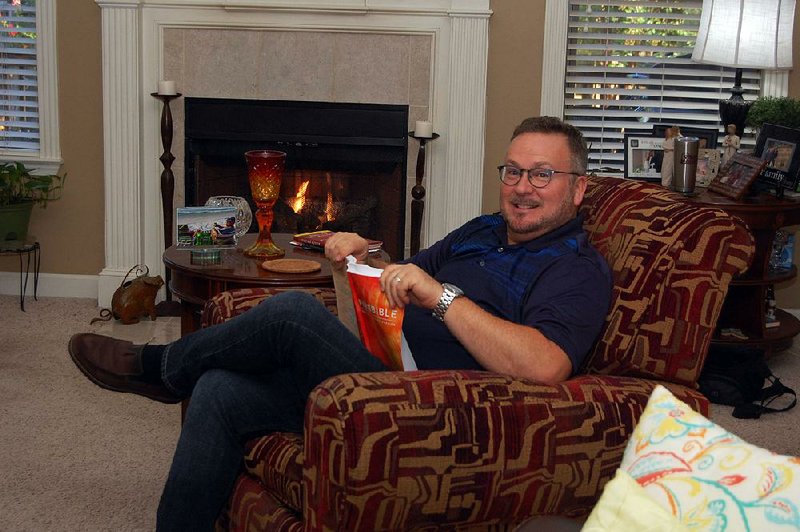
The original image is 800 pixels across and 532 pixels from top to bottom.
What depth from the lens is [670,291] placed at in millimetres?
2104

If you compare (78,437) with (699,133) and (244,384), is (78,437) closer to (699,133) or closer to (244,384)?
(244,384)

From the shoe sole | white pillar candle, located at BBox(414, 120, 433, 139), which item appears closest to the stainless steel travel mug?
white pillar candle, located at BBox(414, 120, 433, 139)

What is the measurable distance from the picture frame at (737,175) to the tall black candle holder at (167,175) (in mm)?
2256

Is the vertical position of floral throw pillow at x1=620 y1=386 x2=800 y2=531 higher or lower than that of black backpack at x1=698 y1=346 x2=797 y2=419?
higher

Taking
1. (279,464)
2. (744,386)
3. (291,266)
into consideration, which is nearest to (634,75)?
(744,386)

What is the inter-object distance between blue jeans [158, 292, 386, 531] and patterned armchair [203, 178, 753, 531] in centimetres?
6

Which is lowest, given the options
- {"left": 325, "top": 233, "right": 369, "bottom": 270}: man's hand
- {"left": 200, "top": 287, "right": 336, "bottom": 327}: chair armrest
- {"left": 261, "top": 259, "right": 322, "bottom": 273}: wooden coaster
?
{"left": 200, "top": 287, "right": 336, "bottom": 327}: chair armrest

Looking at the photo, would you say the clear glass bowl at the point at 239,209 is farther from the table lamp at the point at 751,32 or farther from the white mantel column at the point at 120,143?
the table lamp at the point at 751,32

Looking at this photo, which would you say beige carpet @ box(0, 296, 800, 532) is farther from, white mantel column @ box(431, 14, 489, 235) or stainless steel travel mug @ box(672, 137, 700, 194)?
white mantel column @ box(431, 14, 489, 235)

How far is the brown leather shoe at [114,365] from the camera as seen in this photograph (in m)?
2.40

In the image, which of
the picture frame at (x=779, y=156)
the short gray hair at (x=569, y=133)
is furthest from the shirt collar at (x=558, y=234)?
the picture frame at (x=779, y=156)

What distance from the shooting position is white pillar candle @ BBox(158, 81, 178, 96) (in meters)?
4.45

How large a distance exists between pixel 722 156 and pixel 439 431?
9.16 ft

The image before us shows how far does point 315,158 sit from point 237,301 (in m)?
2.20
